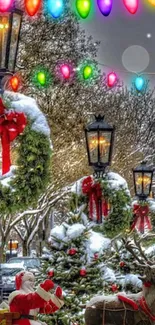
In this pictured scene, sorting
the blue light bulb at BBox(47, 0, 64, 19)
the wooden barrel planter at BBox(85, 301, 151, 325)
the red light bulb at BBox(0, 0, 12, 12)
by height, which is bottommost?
the wooden barrel planter at BBox(85, 301, 151, 325)

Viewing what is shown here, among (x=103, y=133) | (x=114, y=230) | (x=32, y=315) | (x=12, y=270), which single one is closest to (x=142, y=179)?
(x=114, y=230)

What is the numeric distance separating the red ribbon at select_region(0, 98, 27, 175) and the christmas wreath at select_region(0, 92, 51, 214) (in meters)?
0.10

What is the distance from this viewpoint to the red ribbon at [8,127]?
810cm

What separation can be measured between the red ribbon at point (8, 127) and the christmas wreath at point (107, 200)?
4.10m

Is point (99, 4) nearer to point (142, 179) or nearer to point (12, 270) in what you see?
point (142, 179)

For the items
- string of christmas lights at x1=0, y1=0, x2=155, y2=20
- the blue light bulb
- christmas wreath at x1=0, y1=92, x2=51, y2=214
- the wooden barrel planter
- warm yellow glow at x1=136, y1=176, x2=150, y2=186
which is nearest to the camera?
christmas wreath at x1=0, y1=92, x2=51, y2=214

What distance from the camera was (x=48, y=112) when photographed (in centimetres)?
2741

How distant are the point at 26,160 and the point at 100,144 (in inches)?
106

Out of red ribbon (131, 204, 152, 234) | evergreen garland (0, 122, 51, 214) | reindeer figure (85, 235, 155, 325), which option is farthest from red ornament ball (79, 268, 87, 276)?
red ribbon (131, 204, 152, 234)

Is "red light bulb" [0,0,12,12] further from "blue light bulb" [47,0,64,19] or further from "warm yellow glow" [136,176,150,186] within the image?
"warm yellow glow" [136,176,150,186]

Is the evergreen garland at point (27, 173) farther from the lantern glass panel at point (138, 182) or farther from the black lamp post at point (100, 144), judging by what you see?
the lantern glass panel at point (138, 182)

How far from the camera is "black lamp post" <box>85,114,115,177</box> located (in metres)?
11.3

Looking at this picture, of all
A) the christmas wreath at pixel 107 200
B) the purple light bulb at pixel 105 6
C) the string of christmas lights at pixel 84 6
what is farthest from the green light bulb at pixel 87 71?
the purple light bulb at pixel 105 6

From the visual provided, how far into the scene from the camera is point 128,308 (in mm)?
9078
